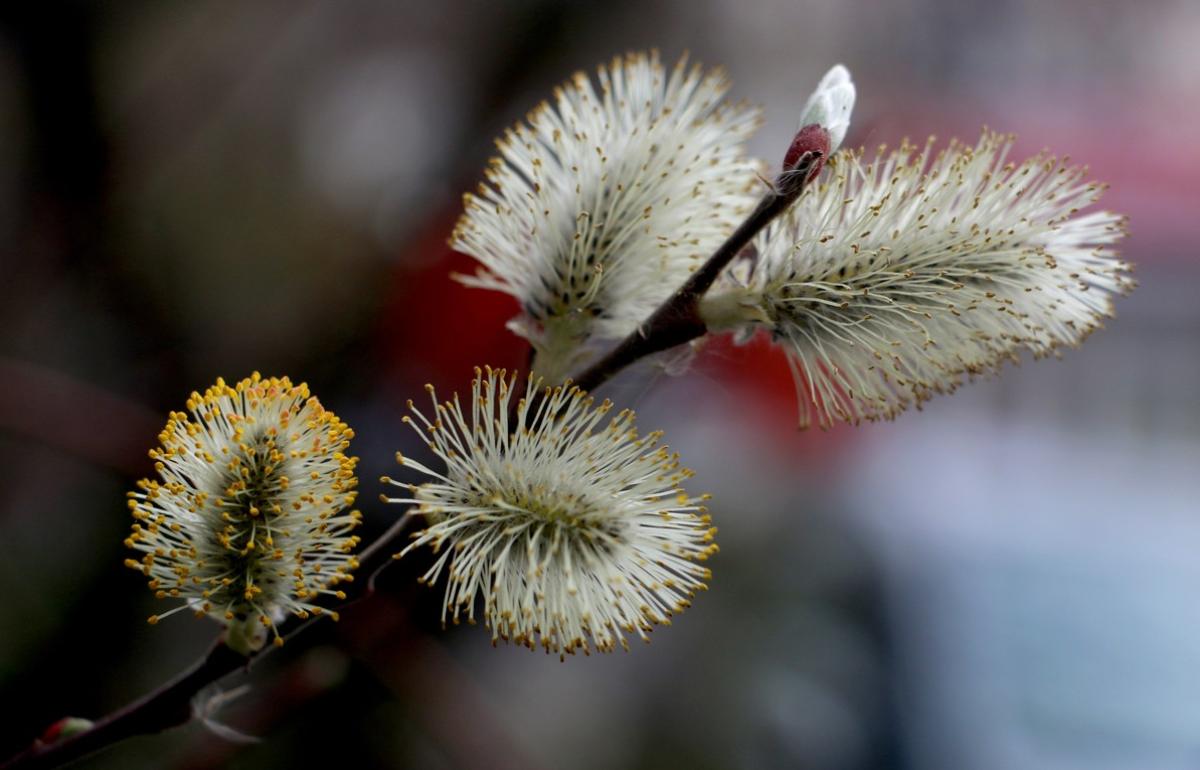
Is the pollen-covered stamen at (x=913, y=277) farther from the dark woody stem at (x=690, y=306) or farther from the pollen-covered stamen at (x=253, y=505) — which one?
the pollen-covered stamen at (x=253, y=505)

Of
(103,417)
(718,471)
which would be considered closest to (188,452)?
(103,417)

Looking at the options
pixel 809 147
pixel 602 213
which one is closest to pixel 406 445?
pixel 602 213

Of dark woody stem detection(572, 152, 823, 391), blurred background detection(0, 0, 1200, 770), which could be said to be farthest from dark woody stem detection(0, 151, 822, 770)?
blurred background detection(0, 0, 1200, 770)

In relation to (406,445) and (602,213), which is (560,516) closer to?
(602,213)

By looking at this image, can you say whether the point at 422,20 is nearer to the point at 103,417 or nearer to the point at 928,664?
the point at 103,417

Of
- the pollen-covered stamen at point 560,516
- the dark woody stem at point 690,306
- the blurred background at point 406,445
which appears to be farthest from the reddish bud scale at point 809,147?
the blurred background at point 406,445
